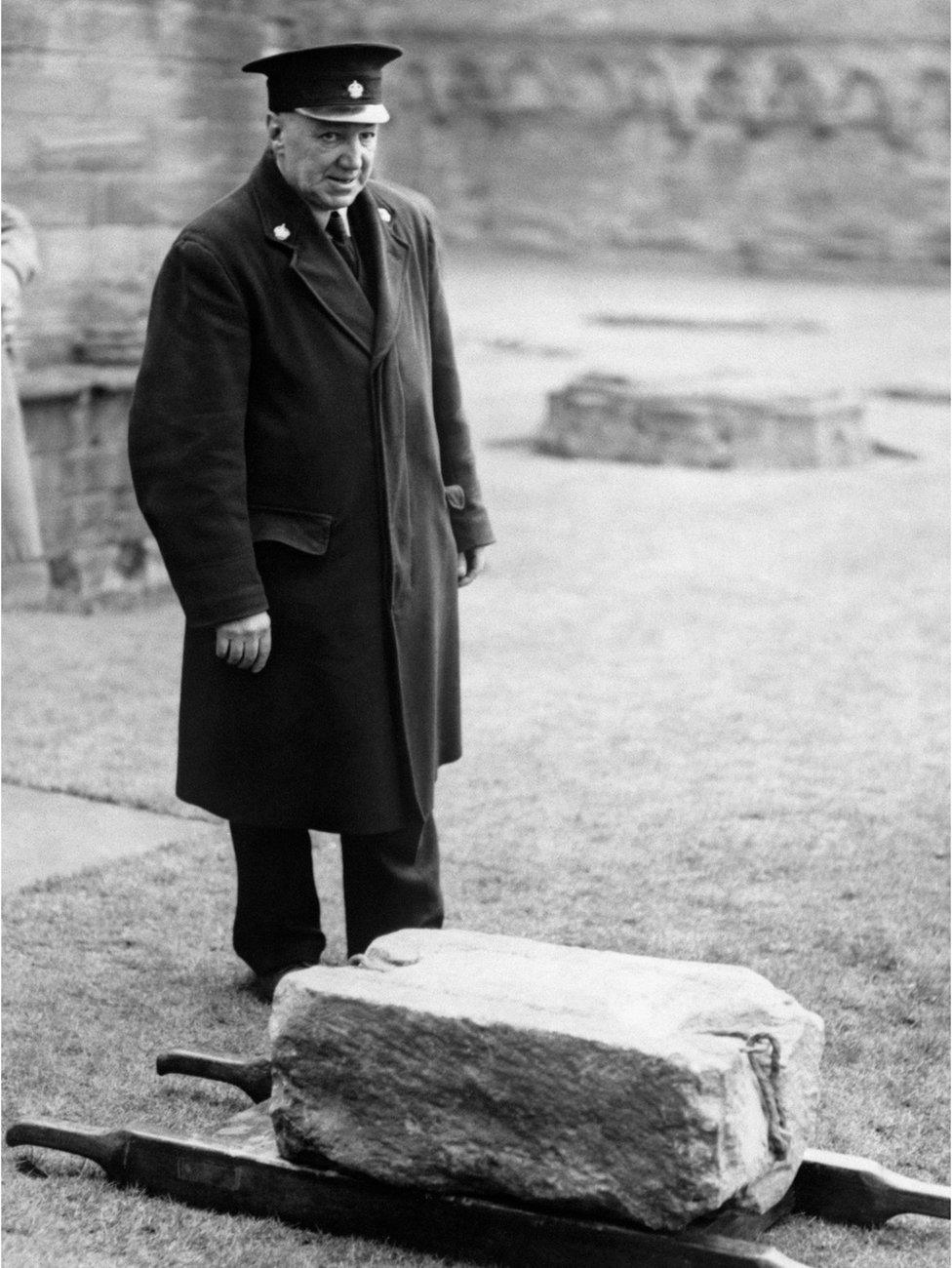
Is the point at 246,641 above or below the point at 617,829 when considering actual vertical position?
above

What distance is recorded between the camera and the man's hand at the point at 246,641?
391cm

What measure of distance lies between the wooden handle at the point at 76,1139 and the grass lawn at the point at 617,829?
5 centimetres

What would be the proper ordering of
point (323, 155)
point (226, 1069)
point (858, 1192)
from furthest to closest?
point (323, 155) < point (226, 1069) < point (858, 1192)

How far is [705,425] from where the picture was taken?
13.1 m

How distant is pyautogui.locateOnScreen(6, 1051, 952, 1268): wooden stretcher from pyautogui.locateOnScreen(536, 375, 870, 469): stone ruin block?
9745mm

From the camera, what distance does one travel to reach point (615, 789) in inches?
240

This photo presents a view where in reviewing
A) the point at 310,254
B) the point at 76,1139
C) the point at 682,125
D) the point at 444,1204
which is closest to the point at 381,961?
the point at 444,1204

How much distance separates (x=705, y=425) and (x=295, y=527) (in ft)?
30.6

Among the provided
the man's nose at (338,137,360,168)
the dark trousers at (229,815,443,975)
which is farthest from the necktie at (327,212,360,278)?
the dark trousers at (229,815,443,975)

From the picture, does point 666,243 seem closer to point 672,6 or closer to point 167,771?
point 672,6

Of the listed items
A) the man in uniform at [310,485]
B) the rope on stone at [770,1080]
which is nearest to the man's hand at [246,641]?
the man in uniform at [310,485]

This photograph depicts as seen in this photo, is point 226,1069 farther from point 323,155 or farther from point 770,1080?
point 323,155

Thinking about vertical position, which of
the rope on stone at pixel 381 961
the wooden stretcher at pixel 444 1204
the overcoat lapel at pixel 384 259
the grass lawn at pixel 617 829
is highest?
the overcoat lapel at pixel 384 259

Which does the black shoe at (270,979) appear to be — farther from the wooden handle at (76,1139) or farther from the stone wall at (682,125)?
the stone wall at (682,125)
